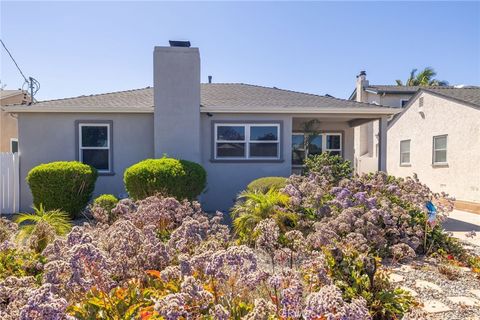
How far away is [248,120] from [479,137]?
7.54 meters

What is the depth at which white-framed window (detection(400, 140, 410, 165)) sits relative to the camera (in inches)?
571

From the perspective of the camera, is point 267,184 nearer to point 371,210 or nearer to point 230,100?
point 371,210

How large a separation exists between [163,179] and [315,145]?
24.9ft

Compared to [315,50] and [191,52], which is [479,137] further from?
[191,52]

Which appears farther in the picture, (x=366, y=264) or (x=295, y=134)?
(x=295, y=134)

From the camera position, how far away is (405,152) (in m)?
14.8

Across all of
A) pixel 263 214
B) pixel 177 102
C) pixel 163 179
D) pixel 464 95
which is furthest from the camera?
pixel 464 95

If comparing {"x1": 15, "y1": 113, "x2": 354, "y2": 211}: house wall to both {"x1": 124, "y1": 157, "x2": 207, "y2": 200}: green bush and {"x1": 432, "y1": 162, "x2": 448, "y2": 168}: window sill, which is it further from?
{"x1": 432, "y1": 162, "x2": 448, "y2": 168}: window sill

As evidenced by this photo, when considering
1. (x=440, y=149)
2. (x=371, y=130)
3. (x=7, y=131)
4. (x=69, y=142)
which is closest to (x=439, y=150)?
(x=440, y=149)

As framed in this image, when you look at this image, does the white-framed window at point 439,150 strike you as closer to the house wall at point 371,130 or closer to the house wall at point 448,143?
→ the house wall at point 448,143

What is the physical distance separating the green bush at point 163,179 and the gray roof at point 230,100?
270cm

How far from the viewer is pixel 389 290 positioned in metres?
3.40

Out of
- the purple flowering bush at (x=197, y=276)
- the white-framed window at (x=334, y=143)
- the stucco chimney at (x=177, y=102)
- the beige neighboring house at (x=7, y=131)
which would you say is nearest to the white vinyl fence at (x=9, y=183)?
the stucco chimney at (x=177, y=102)

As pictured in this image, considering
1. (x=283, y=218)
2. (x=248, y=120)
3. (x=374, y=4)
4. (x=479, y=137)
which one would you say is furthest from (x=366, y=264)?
(x=479, y=137)
